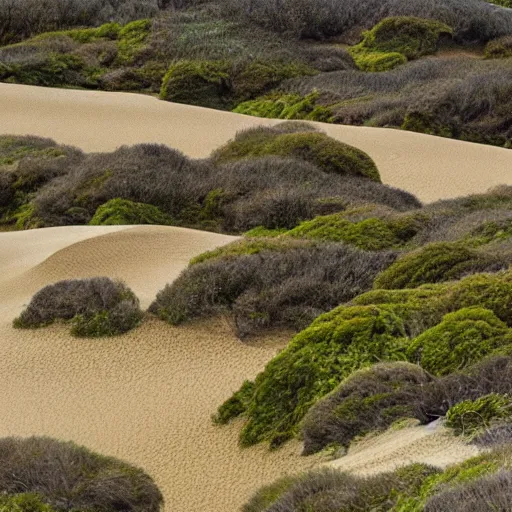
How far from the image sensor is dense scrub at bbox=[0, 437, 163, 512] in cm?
638

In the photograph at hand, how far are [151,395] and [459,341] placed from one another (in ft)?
8.59

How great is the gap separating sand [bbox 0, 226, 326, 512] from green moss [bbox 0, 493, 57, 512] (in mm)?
1272

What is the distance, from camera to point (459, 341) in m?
7.88

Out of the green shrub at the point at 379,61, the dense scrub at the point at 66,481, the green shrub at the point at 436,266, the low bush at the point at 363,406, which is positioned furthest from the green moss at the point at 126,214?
the green shrub at the point at 379,61

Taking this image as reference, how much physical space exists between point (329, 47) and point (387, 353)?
27.1 meters

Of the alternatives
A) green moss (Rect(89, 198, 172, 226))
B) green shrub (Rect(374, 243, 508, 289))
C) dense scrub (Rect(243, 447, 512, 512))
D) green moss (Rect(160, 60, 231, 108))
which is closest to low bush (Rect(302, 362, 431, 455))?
dense scrub (Rect(243, 447, 512, 512))

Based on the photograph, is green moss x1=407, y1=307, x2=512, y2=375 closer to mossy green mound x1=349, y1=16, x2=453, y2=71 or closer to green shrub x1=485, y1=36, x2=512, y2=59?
mossy green mound x1=349, y1=16, x2=453, y2=71

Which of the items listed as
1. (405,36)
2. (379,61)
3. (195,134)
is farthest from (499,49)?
(195,134)

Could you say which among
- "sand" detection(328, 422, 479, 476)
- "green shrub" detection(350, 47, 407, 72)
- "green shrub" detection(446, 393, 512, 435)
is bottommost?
"green shrub" detection(350, 47, 407, 72)

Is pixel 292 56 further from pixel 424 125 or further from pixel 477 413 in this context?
pixel 477 413

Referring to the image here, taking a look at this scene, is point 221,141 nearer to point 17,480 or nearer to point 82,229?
point 82,229

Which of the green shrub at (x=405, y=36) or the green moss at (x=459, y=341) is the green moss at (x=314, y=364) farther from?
the green shrub at (x=405, y=36)

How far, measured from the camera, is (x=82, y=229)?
1455 cm

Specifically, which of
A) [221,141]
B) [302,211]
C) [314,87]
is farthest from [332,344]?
[314,87]
